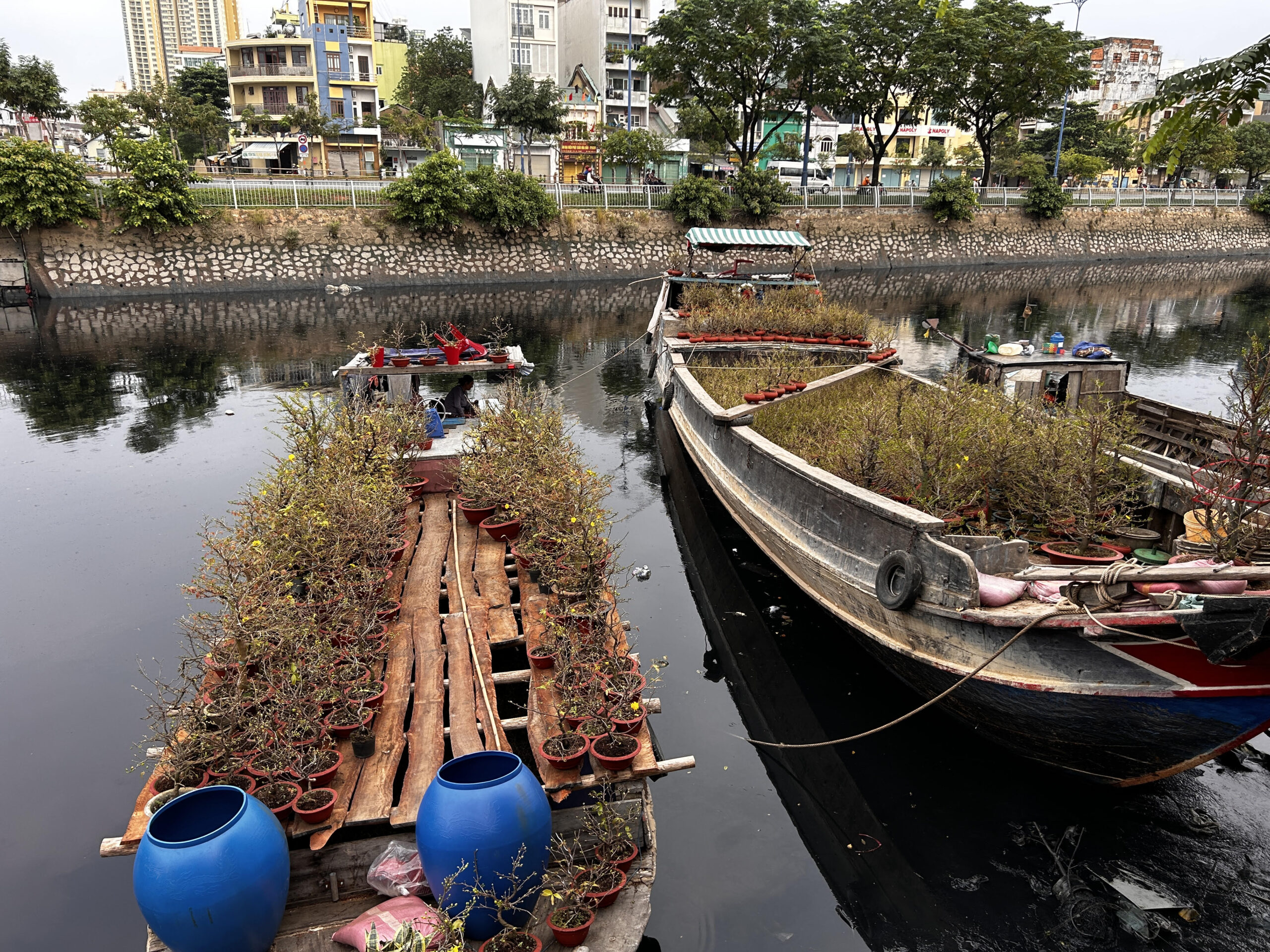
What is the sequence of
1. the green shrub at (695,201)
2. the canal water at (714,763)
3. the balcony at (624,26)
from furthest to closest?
1. the balcony at (624,26)
2. the green shrub at (695,201)
3. the canal water at (714,763)

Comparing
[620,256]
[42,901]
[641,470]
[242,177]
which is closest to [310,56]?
[242,177]

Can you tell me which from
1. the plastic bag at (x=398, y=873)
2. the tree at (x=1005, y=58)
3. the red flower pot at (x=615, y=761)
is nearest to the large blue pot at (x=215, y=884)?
the plastic bag at (x=398, y=873)

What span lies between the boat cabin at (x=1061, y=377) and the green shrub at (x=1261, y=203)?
54.6m

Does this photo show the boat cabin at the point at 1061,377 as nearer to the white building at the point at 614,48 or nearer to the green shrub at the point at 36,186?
the green shrub at the point at 36,186

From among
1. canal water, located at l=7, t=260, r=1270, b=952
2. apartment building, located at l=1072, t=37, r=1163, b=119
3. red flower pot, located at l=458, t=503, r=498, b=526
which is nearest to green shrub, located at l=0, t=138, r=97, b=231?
canal water, located at l=7, t=260, r=1270, b=952

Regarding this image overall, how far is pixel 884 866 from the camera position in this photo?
18.1ft

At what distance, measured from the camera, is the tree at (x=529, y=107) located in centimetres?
4459

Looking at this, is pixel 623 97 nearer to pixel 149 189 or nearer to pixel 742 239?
pixel 149 189

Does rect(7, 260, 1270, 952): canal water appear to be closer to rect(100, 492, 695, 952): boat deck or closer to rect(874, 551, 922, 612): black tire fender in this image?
rect(100, 492, 695, 952): boat deck

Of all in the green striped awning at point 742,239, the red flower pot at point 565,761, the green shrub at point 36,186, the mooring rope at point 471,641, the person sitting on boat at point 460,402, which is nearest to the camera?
the red flower pot at point 565,761

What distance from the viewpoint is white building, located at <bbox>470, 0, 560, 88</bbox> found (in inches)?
2255

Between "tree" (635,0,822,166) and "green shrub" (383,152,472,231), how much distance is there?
460 inches

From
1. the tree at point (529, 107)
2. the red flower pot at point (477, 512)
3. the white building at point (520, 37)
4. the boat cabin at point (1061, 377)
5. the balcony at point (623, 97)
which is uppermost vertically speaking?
the white building at point (520, 37)

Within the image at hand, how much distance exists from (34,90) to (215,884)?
1619 inches
